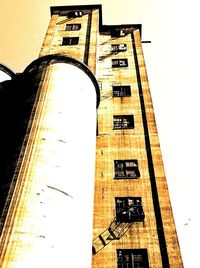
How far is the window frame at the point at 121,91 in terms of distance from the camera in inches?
1075

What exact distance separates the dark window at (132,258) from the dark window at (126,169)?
4976 mm

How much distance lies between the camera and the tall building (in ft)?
36.7

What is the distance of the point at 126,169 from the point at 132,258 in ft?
20.3

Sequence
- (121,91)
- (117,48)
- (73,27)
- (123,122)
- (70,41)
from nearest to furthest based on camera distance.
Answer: (123,122), (121,91), (70,41), (117,48), (73,27)

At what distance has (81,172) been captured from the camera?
14.2 m

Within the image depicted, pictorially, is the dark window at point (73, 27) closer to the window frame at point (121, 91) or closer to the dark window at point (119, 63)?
the dark window at point (119, 63)

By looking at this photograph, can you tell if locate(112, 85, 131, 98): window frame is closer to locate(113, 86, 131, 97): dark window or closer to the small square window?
locate(113, 86, 131, 97): dark window

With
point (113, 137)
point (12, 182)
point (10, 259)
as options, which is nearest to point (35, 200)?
point (12, 182)

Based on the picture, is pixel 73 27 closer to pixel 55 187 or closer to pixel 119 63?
pixel 119 63

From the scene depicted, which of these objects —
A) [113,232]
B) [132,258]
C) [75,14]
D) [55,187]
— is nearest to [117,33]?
[75,14]

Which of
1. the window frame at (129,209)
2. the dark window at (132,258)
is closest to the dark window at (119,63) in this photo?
the window frame at (129,209)

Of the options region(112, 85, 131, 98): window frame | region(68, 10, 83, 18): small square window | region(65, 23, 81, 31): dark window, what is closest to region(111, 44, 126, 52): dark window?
region(65, 23, 81, 31): dark window

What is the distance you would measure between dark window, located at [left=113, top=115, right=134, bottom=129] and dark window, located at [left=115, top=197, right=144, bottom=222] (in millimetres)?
6722

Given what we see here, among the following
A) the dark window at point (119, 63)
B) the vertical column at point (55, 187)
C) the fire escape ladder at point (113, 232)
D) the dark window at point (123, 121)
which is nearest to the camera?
the vertical column at point (55, 187)
